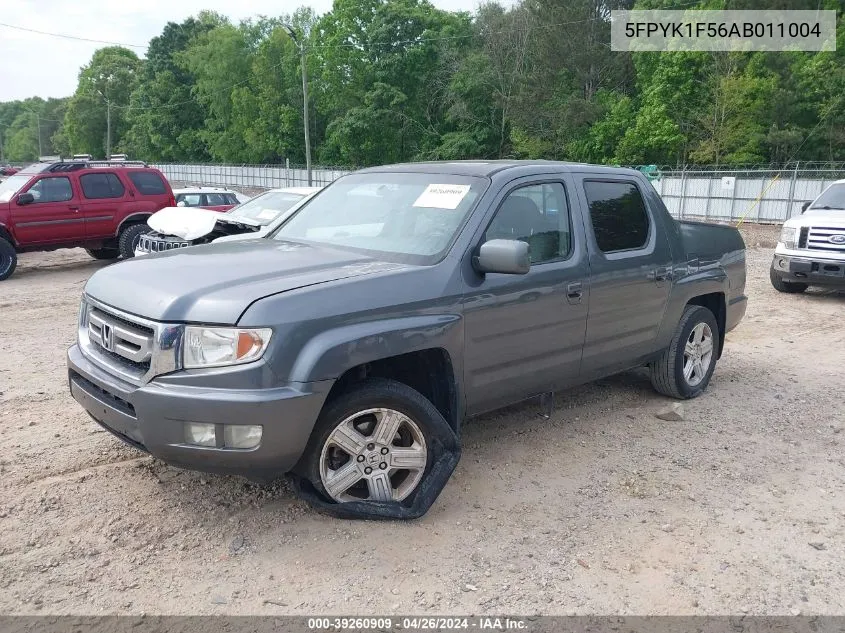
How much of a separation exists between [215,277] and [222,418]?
0.74m

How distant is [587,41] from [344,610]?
4888 cm

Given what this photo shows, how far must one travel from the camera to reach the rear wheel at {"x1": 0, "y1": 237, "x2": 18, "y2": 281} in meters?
11.8

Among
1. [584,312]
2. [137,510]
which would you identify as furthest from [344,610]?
[584,312]

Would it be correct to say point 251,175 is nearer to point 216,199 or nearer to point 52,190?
point 216,199

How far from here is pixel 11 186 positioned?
12.4 meters

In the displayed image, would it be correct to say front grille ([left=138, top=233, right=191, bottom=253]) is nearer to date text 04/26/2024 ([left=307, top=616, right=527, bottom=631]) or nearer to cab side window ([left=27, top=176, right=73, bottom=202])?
cab side window ([left=27, top=176, right=73, bottom=202])

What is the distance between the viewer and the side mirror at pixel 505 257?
12.0 feet

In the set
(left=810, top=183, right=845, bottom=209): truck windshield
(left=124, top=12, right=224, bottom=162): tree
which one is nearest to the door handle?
(left=810, top=183, right=845, bottom=209): truck windshield

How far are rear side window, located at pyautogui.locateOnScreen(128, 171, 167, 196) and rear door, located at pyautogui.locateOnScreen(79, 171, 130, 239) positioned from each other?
0.28 meters

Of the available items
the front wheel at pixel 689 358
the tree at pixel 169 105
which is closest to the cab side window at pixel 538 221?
the front wheel at pixel 689 358

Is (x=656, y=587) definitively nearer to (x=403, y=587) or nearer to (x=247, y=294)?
(x=403, y=587)

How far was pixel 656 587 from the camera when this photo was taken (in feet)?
10.5

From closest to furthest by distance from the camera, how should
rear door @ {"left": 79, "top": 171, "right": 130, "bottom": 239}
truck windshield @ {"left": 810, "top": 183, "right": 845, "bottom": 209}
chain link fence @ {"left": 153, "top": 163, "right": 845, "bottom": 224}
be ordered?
truck windshield @ {"left": 810, "top": 183, "right": 845, "bottom": 209} < rear door @ {"left": 79, "top": 171, "right": 130, "bottom": 239} < chain link fence @ {"left": 153, "top": 163, "right": 845, "bottom": 224}

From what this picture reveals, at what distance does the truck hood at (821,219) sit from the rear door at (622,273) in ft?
21.2
